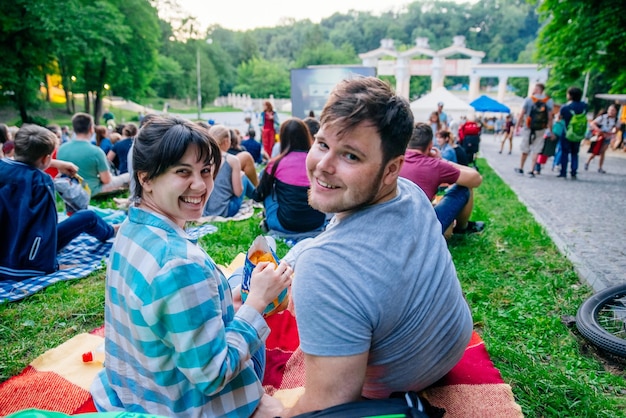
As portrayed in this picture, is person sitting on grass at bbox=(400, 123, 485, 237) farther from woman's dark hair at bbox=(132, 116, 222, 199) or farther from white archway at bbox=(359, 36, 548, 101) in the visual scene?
white archway at bbox=(359, 36, 548, 101)

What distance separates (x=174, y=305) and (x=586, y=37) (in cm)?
1391

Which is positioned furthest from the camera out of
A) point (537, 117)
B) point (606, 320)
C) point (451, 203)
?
point (537, 117)

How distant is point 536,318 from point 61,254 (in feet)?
16.1

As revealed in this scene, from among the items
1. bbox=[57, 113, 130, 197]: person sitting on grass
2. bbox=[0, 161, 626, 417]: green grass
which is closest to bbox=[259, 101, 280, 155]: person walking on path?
bbox=[57, 113, 130, 197]: person sitting on grass

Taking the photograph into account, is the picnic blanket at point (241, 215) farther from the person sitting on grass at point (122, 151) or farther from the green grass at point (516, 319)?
the person sitting on grass at point (122, 151)

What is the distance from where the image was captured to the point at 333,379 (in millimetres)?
1472

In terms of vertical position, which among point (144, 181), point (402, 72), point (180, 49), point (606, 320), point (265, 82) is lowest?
point (606, 320)

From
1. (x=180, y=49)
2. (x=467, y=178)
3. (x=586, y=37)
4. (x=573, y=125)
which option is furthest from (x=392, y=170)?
(x=180, y=49)

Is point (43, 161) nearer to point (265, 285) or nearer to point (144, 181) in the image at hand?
point (144, 181)

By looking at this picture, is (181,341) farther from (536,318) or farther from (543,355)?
(536,318)

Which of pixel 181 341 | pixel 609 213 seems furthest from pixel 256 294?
pixel 609 213

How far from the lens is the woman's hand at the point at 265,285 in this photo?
185 centimetres

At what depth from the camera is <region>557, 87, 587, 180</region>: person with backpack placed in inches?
368

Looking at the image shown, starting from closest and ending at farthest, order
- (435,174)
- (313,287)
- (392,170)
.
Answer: (313,287), (392,170), (435,174)
